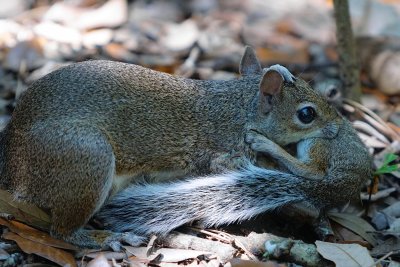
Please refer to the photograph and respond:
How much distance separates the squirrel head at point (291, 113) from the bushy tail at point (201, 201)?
0.47 m

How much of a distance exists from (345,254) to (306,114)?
1201mm

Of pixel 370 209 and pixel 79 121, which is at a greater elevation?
pixel 79 121

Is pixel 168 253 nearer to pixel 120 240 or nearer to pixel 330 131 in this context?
pixel 120 240

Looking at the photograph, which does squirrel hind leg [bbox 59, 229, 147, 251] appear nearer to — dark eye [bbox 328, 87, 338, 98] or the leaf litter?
the leaf litter

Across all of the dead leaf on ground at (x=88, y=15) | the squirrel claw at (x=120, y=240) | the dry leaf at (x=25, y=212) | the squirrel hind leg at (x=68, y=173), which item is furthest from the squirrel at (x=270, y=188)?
the dead leaf on ground at (x=88, y=15)

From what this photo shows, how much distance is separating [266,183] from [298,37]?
4280 mm

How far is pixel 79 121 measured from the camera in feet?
16.1

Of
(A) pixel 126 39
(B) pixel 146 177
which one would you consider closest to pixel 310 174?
(B) pixel 146 177

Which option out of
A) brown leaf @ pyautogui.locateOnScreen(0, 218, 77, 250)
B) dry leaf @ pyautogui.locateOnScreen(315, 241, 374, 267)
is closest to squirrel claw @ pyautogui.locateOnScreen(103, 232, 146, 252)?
brown leaf @ pyautogui.locateOnScreen(0, 218, 77, 250)

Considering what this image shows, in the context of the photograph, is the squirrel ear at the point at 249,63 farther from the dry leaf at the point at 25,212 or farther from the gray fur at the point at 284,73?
the dry leaf at the point at 25,212

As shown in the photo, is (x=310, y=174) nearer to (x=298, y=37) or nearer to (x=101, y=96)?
(x=101, y=96)

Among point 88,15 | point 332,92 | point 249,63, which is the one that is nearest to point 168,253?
point 249,63

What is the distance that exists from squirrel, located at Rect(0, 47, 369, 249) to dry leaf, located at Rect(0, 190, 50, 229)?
0.17 ft

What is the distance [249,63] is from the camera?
19.8ft
